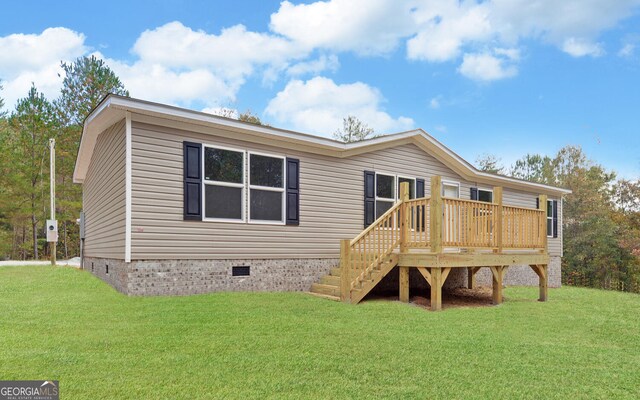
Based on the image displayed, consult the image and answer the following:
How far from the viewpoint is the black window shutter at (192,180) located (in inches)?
294

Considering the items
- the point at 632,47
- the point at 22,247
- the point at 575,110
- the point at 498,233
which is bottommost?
the point at 22,247

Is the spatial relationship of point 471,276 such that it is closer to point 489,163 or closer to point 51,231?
point 51,231

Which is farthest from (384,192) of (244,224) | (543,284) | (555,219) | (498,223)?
(555,219)

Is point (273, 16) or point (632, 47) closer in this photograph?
point (273, 16)

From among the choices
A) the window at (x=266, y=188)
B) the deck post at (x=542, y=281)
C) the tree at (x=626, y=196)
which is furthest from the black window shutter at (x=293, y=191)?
the tree at (x=626, y=196)

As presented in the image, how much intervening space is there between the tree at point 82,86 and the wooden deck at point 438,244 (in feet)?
65.1

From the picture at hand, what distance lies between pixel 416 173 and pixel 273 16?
36.2ft

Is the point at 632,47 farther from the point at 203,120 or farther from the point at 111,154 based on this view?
the point at 111,154

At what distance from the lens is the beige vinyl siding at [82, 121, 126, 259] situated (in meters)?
7.52

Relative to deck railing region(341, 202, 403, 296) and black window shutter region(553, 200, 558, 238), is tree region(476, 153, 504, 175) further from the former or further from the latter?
deck railing region(341, 202, 403, 296)

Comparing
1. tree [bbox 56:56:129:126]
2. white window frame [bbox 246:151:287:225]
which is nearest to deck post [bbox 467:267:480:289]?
white window frame [bbox 246:151:287:225]

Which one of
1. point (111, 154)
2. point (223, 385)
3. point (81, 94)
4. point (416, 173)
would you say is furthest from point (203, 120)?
point (81, 94)

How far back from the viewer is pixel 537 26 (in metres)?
16.9

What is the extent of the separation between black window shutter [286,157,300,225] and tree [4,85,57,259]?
19110 mm
